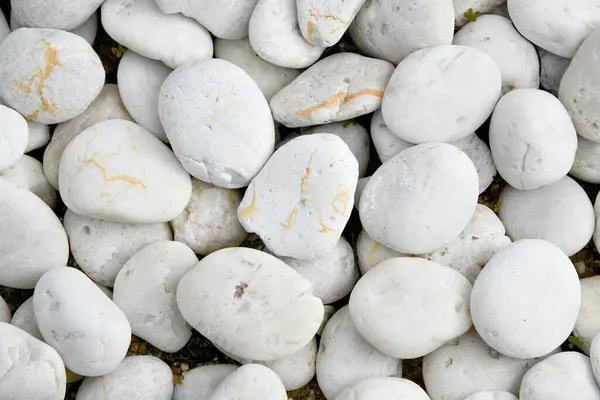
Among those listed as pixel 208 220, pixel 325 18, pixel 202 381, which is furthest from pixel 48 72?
pixel 202 381

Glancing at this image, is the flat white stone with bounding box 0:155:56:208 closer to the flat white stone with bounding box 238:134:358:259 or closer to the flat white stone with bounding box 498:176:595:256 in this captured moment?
the flat white stone with bounding box 238:134:358:259

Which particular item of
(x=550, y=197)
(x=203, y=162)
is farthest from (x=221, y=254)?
(x=550, y=197)

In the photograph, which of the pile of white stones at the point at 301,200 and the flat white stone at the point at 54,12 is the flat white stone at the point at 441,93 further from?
the flat white stone at the point at 54,12

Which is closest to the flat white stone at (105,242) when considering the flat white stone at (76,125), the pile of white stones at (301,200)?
the pile of white stones at (301,200)

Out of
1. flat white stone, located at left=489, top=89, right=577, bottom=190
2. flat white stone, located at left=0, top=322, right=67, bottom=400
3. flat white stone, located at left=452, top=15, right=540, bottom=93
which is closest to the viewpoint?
flat white stone, located at left=0, top=322, right=67, bottom=400

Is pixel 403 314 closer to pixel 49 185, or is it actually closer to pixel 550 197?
pixel 550 197

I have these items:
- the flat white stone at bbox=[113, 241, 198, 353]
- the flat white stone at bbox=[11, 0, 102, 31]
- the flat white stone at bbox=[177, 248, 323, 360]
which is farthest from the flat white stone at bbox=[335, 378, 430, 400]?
the flat white stone at bbox=[11, 0, 102, 31]
